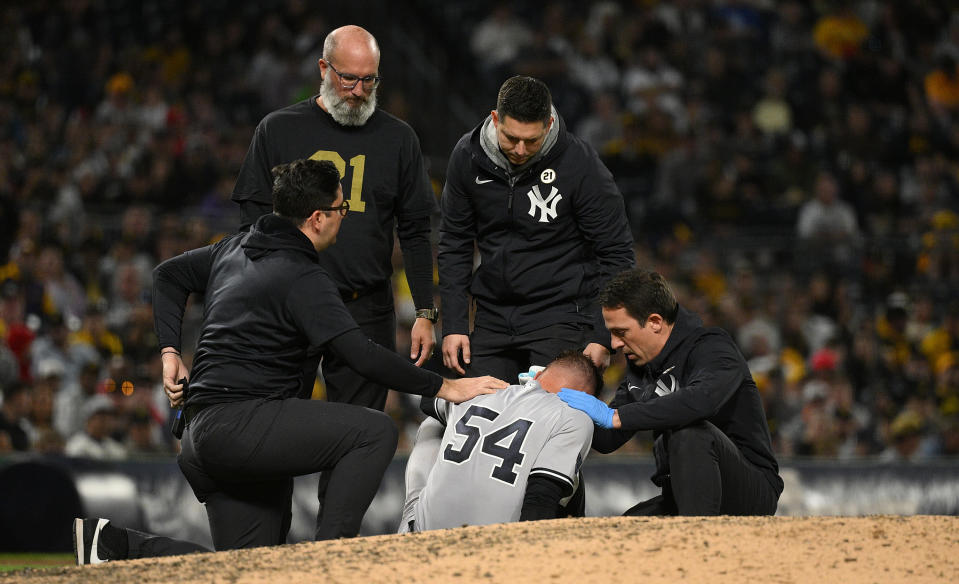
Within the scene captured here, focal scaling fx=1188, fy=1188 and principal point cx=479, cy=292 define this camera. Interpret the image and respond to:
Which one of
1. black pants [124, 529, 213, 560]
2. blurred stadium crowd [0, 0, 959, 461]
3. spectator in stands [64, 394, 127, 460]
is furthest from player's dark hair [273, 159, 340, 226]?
spectator in stands [64, 394, 127, 460]

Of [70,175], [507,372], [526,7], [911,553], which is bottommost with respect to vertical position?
[911,553]

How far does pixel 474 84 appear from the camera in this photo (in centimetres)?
1620

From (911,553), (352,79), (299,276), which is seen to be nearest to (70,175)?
(352,79)

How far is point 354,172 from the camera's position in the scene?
5.79 meters

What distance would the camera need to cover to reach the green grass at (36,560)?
24.6ft

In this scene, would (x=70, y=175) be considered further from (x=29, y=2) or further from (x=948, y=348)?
(x=948, y=348)

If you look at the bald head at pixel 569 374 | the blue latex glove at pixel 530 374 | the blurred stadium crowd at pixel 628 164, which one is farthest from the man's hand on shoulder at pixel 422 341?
the blurred stadium crowd at pixel 628 164

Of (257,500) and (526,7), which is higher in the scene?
(526,7)

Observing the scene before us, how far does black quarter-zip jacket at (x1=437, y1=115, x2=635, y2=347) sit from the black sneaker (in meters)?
1.89

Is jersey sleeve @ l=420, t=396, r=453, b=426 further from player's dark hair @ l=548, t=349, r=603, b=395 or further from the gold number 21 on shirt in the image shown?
the gold number 21 on shirt

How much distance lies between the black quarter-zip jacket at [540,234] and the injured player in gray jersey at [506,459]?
29.1 inches

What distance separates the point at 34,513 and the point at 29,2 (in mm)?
10046

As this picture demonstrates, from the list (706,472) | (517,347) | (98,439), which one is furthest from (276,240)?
(98,439)

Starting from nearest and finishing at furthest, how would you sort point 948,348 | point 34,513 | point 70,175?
point 34,513
point 948,348
point 70,175
